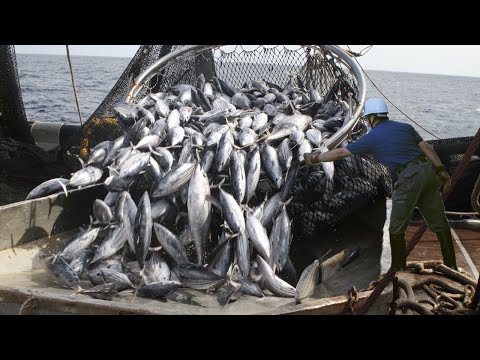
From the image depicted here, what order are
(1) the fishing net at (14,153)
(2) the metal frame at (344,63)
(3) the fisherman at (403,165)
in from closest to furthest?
1. (3) the fisherman at (403,165)
2. (2) the metal frame at (344,63)
3. (1) the fishing net at (14,153)

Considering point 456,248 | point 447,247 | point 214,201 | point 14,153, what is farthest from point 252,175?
point 14,153

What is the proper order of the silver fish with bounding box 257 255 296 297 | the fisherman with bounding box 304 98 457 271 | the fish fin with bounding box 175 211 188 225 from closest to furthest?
the silver fish with bounding box 257 255 296 297, the fisherman with bounding box 304 98 457 271, the fish fin with bounding box 175 211 188 225

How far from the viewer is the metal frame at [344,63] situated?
5.57 meters

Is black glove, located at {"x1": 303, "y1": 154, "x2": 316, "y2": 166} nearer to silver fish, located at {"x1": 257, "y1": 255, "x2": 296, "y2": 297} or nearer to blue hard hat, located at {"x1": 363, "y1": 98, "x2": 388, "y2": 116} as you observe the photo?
blue hard hat, located at {"x1": 363, "y1": 98, "x2": 388, "y2": 116}

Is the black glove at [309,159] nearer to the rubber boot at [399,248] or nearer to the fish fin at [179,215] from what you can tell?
the rubber boot at [399,248]

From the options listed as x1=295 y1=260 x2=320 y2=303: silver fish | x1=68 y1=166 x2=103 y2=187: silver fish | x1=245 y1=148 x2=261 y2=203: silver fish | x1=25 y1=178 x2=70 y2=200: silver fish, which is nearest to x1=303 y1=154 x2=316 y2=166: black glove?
x1=245 y1=148 x2=261 y2=203: silver fish

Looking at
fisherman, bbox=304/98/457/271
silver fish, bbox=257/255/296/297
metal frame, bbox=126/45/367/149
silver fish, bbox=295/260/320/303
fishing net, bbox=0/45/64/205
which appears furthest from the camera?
fishing net, bbox=0/45/64/205

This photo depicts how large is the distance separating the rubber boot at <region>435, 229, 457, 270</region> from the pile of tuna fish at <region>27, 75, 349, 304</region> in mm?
1226

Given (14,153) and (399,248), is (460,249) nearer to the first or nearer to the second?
(399,248)

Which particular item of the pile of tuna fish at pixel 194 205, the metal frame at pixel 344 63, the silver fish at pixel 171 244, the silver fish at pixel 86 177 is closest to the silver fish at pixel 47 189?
the pile of tuna fish at pixel 194 205

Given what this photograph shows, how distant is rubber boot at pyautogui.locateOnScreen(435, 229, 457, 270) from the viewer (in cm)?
470

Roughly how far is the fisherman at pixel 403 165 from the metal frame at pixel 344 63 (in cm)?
90

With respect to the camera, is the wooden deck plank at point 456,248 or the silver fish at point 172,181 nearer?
the silver fish at point 172,181

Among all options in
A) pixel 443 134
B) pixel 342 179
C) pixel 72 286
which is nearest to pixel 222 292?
pixel 72 286
